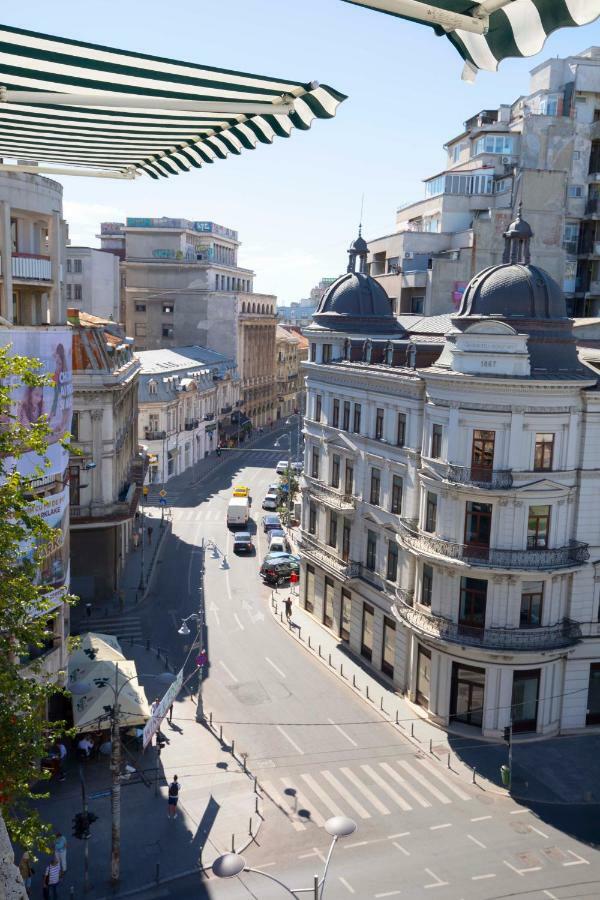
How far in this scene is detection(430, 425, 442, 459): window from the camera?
4172 cm

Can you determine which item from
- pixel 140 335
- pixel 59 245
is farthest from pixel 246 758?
pixel 140 335

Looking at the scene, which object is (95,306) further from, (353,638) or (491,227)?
(353,638)

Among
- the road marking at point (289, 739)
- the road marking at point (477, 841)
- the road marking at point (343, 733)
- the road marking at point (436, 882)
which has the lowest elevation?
the road marking at point (343, 733)

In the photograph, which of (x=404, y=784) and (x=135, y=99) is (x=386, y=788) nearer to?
(x=404, y=784)

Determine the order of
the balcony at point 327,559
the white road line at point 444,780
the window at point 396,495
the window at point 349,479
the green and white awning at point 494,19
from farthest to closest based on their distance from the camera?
the window at point 349,479 → the balcony at point 327,559 → the window at point 396,495 → the white road line at point 444,780 → the green and white awning at point 494,19

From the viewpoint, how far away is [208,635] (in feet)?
172

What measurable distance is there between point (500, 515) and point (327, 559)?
55.0 ft

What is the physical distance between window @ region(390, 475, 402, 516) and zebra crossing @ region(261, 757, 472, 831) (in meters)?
13.6

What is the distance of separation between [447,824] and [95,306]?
74.8 meters

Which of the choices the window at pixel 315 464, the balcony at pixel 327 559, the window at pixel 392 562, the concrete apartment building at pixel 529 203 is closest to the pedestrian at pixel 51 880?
the window at pixel 392 562

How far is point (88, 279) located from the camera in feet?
299

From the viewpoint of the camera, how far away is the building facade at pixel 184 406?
95.6 metres

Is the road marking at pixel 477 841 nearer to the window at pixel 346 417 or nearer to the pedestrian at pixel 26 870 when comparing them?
Answer: the pedestrian at pixel 26 870

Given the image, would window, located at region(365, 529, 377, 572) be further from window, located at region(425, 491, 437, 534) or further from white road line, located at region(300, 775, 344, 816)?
white road line, located at region(300, 775, 344, 816)
